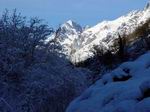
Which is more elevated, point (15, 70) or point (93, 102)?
point (15, 70)

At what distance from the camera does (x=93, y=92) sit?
267 inches

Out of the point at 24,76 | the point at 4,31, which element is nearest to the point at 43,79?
the point at 24,76

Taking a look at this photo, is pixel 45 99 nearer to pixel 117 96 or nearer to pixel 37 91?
pixel 37 91

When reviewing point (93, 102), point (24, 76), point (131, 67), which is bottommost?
point (93, 102)

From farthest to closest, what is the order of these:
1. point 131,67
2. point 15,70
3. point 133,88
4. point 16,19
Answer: point 16,19 → point 15,70 → point 131,67 → point 133,88

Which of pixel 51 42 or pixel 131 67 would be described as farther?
pixel 51 42

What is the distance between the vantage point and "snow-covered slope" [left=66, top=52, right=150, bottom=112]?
18.9ft

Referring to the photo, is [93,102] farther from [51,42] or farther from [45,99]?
[51,42]

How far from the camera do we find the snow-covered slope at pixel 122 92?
5.75m

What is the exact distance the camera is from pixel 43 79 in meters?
16.3

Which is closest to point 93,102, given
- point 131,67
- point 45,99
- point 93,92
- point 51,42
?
point 93,92

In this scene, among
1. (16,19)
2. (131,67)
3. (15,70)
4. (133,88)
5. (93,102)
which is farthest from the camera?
(16,19)

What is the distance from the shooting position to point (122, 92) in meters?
6.09

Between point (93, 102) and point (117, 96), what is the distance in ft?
1.62
